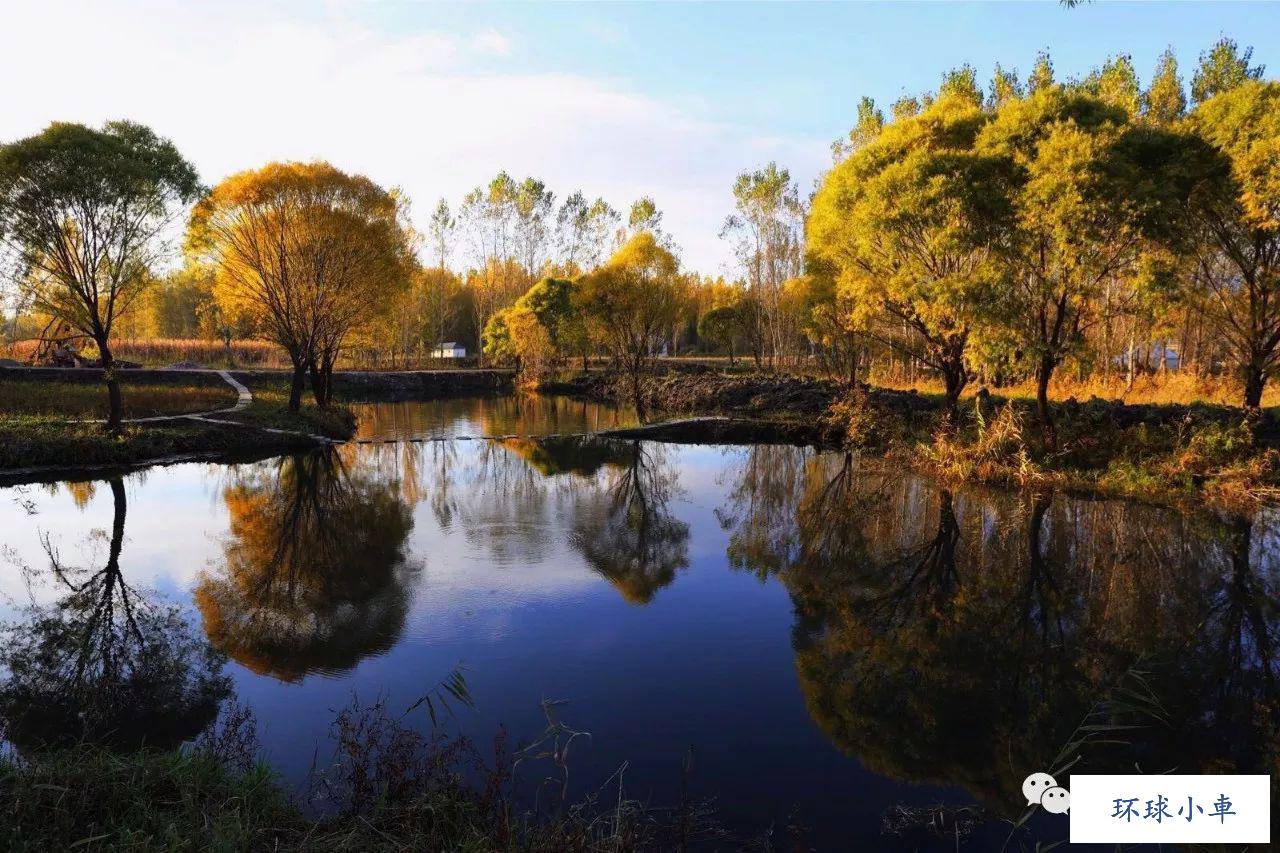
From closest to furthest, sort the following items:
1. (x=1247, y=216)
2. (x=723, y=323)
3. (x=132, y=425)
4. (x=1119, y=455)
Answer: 1. (x=1247, y=216)
2. (x=1119, y=455)
3. (x=132, y=425)
4. (x=723, y=323)

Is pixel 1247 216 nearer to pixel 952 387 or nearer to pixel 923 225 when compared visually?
pixel 923 225

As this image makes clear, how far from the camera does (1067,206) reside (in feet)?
47.0

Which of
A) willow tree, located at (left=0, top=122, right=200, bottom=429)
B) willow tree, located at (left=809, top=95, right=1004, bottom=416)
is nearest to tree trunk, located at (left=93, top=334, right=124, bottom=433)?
willow tree, located at (left=0, top=122, right=200, bottom=429)

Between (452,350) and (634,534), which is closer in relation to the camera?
(634,534)

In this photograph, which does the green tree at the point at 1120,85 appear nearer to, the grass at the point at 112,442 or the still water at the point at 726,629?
the still water at the point at 726,629

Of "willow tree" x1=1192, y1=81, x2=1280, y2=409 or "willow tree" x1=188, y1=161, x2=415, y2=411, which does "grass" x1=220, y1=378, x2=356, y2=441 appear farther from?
"willow tree" x1=1192, y1=81, x2=1280, y2=409

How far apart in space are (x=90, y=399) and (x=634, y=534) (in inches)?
863

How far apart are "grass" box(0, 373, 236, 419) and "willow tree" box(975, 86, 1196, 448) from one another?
84.3ft

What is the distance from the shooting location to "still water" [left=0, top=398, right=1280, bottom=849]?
5730 millimetres

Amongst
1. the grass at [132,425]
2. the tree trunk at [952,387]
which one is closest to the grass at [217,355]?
the grass at [132,425]

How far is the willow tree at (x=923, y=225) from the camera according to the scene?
16.2 metres

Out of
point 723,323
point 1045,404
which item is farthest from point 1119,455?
point 723,323

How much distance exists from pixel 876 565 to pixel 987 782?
5339 mm

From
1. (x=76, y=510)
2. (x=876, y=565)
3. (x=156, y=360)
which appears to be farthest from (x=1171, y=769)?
(x=156, y=360)
